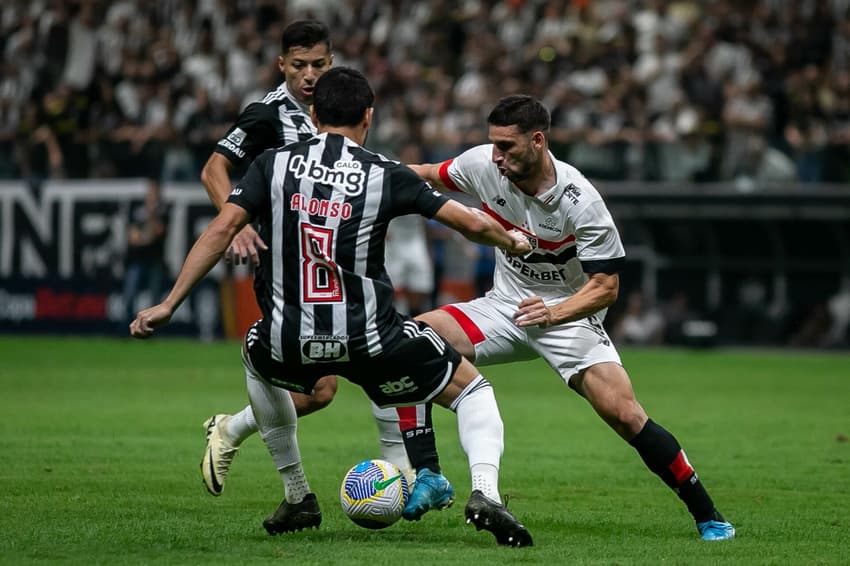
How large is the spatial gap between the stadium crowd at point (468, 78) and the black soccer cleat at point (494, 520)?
1430 cm

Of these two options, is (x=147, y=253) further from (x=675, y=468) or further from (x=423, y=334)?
(x=423, y=334)

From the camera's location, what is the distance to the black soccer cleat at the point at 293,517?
722cm

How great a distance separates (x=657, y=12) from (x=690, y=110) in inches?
99.0

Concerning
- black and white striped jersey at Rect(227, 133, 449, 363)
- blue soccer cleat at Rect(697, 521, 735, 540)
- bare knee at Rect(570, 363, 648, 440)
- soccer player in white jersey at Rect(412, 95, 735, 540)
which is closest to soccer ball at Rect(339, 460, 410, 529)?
black and white striped jersey at Rect(227, 133, 449, 363)

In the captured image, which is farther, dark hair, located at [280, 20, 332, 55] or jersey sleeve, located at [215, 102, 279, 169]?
dark hair, located at [280, 20, 332, 55]

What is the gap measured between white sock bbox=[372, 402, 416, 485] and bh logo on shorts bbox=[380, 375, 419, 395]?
3.11 feet

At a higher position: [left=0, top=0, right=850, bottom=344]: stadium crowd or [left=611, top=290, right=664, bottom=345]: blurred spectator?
[left=0, top=0, right=850, bottom=344]: stadium crowd

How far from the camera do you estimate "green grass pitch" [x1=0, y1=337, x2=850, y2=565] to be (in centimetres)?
677

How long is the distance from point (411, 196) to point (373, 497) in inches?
57.2

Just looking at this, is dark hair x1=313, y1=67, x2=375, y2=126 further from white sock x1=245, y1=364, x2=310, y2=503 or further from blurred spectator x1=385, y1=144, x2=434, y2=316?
blurred spectator x1=385, y1=144, x2=434, y2=316

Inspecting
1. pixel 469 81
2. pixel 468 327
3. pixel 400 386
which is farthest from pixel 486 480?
pixel 469 81

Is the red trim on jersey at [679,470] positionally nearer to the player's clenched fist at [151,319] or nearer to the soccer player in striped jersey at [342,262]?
the soccer player in striped jersey at [342,262]

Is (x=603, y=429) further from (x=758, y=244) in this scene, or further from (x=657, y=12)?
(x=657, y=12)

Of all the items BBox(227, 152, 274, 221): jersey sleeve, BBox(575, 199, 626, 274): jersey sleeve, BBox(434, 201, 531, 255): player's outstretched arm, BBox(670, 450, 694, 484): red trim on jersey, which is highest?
BBox(227, 152, 274, 221): jersey sleeve
